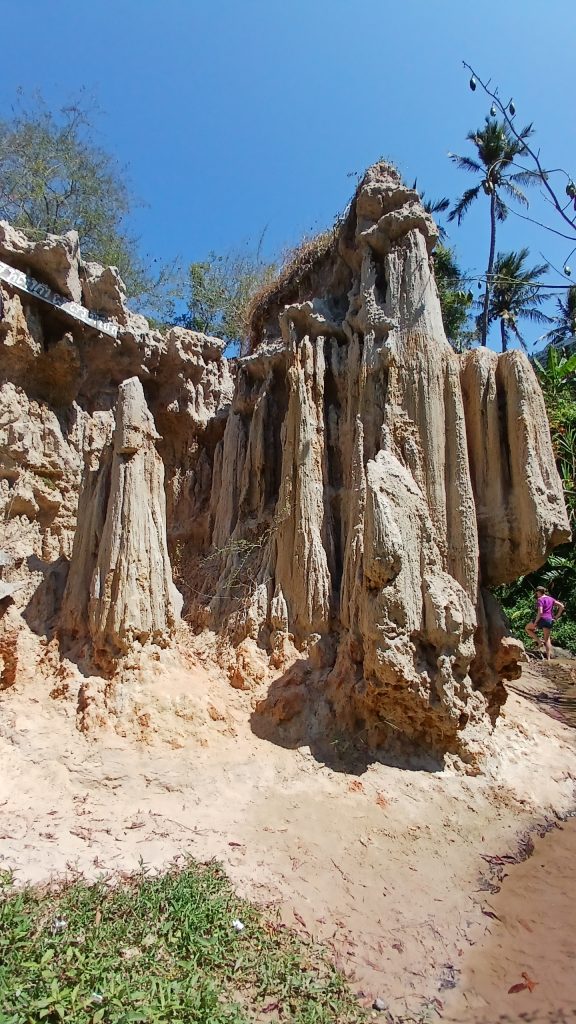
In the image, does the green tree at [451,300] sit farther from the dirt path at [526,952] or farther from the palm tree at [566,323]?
the dirt path at [526,952]

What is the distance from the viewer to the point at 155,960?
3.57 m

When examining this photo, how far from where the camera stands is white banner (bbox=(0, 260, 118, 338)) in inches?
340

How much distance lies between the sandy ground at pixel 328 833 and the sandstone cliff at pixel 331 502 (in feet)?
1.92

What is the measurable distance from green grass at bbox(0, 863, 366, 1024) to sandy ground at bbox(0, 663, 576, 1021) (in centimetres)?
26

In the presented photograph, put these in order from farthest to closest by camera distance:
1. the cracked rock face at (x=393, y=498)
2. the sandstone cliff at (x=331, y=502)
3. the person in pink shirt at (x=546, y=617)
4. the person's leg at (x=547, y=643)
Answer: the person's leg at (x=547, y=643) → the person in pink shirt at (x=546, y=617) → the sandstone cliff at (x=331, y=502) → the cracked rock face at (x=393, y=498)

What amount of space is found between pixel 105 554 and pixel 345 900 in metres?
4.22

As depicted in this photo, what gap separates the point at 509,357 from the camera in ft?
22.1

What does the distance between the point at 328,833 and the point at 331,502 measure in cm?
384

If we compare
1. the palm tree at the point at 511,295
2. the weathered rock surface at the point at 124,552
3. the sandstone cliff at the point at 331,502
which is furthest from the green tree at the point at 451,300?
the weathered rock surface at the point at 124,552

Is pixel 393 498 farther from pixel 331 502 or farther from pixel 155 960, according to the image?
pixel 155 960

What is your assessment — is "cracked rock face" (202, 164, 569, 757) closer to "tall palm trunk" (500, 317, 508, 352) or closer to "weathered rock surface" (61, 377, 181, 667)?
"weathered rock surface" (61, 377, 181, 667)

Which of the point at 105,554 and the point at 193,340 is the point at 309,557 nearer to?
the point at 105,554

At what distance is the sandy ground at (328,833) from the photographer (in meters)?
4.05

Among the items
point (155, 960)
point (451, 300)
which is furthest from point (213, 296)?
point (155, 960)
